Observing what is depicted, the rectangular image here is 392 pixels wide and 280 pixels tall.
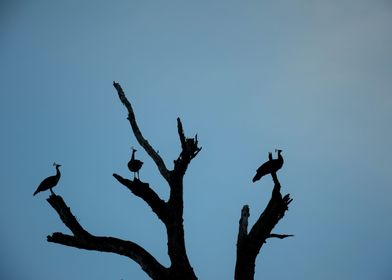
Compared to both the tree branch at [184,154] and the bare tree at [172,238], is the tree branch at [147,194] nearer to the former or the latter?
the bare tree at [172,238]

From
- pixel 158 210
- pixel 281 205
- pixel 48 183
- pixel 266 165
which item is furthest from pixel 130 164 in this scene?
pixel 281 205

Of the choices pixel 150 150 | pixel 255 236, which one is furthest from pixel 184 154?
pixel 255 236

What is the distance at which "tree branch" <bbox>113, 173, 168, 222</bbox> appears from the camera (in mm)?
7684

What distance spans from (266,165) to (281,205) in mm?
2886

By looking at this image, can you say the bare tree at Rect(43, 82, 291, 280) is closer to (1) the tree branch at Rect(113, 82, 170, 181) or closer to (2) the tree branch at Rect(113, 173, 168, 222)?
(2) the tree branch at Rect(113, 173, 168, 222)

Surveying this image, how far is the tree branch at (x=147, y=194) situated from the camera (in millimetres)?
7684

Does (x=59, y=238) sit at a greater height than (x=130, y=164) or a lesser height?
lesser

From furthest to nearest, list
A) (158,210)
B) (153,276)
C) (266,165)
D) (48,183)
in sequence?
1. (48,183)
2. (266,165)
3. (158,210)
4. (153,276)

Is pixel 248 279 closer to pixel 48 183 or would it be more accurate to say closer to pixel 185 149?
pixel 185 149

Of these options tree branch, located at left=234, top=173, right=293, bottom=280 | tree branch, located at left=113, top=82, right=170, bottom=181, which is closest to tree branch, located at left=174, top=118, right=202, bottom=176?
tree branch, located at left=113, top=82, right=170, bottom=181

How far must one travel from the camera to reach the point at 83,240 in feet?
24.0

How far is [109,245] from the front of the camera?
23.6 feet

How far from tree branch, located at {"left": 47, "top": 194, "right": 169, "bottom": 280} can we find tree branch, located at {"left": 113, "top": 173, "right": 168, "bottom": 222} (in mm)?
908

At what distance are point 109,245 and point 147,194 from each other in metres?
1.16
